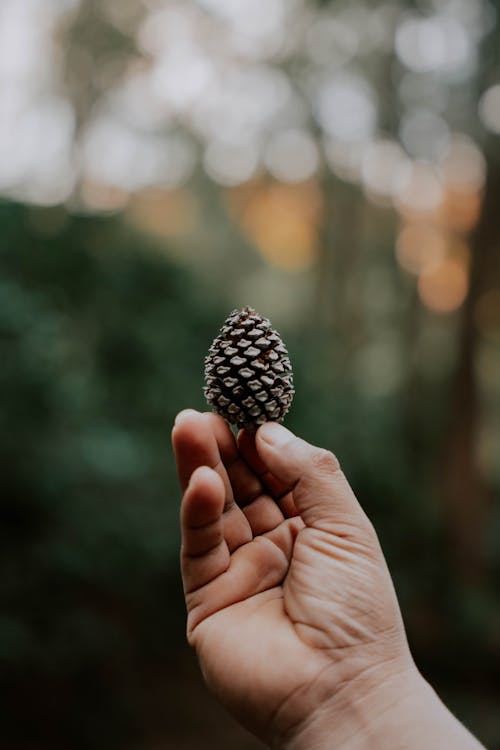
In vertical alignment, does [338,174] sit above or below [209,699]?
above

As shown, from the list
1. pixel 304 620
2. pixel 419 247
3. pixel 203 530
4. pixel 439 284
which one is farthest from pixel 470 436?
pixel 203 530

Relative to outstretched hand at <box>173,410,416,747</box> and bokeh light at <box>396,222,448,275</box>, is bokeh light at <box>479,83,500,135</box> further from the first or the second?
outstretched hand at <box>173,410,416,747</box>

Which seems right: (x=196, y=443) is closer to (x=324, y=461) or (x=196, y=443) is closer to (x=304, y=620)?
(x=324, y=461)

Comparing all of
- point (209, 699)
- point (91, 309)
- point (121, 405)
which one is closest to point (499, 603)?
point (209, 699)

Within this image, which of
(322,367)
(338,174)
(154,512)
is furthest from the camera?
(338,174)

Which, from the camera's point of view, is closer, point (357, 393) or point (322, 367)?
point (322, 367)

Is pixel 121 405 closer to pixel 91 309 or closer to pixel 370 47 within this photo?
pixel 91 309

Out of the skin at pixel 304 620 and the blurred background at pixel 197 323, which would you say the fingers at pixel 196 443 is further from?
the blurred background at pixel 197 323
